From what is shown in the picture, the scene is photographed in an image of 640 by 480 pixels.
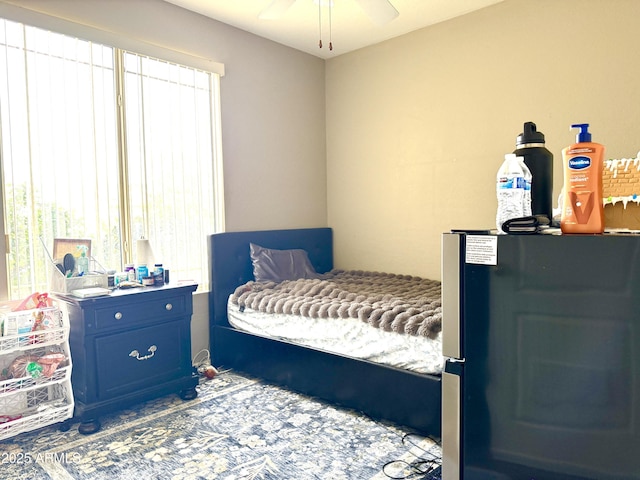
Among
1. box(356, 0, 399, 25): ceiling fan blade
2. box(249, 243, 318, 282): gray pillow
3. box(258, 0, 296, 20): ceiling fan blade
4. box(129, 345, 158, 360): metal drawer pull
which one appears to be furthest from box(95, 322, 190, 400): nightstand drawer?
box(356, 0, 399, 25): ceiling fan blade

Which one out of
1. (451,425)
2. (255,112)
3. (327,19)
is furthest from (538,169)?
(255,112)

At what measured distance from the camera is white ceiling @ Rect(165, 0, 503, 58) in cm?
312

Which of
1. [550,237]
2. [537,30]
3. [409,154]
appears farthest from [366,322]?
[537,30]

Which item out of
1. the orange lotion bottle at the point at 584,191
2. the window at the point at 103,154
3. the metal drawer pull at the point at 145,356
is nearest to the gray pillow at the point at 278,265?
the window at the point at 103,154

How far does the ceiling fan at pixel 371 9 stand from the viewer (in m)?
2.36

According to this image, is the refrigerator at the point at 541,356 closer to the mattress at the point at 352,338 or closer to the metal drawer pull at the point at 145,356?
the mattress at the point at 352,338

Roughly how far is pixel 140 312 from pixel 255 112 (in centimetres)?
190

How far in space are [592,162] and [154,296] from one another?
7.52ft

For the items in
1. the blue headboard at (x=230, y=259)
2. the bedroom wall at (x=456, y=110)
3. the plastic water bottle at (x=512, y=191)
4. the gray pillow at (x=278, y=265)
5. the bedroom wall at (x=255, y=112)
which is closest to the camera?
the plastic water bottle at (x=512, y=191)

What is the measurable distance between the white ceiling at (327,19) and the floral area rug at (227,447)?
8.08ft

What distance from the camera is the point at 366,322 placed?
2.45 metres

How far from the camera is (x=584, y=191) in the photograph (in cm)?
105

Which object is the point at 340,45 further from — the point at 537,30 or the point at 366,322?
the point at 366,322

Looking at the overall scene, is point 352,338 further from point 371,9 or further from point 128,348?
point 371,9
